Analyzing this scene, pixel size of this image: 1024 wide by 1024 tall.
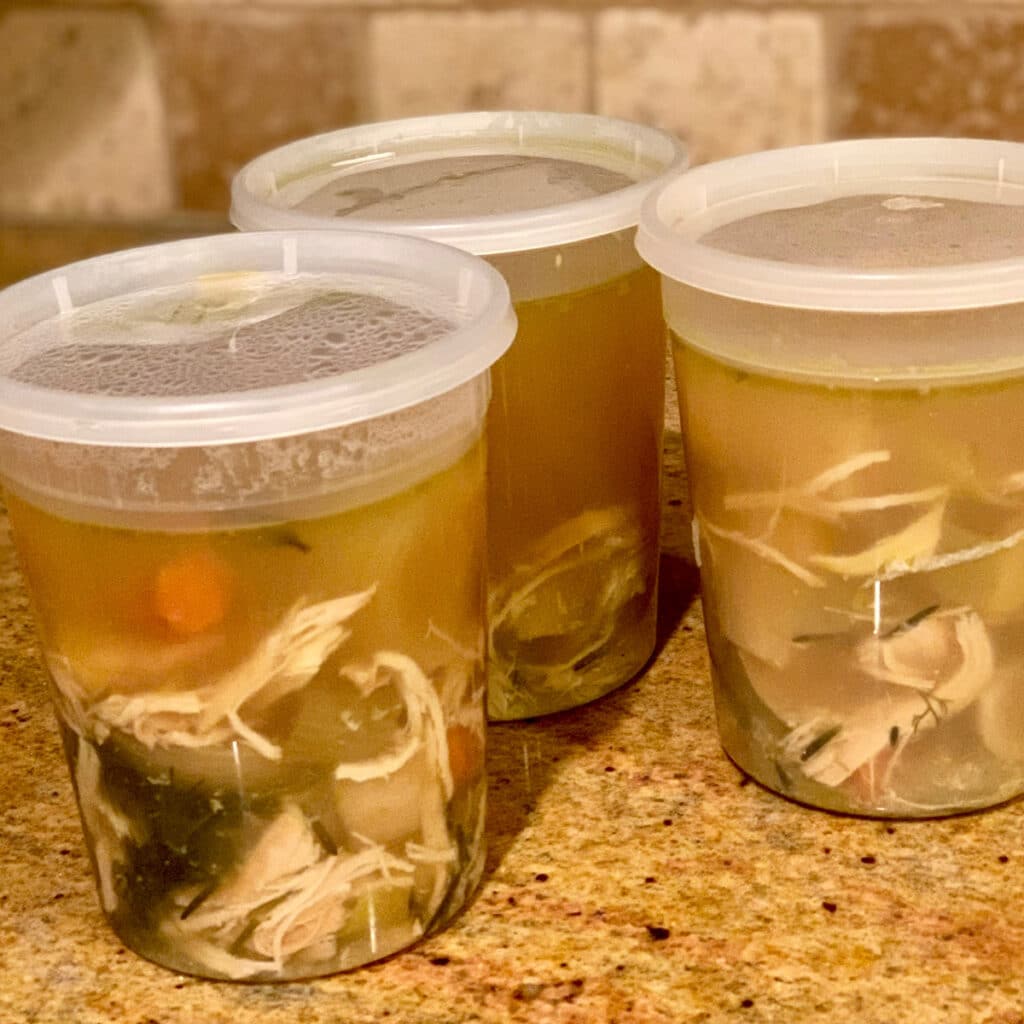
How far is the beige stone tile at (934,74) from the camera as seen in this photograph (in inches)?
57.3

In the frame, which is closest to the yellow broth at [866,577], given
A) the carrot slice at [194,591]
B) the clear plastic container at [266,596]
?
the clear plastic container at [266,596]

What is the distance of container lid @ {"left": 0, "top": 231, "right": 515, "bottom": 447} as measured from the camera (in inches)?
19.9

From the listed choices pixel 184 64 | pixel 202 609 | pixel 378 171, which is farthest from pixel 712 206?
pixel 184 64

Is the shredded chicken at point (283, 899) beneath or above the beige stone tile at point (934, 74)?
beneath

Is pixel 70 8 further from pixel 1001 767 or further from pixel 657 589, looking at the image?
pixel 1001 767

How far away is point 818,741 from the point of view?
2.17ft

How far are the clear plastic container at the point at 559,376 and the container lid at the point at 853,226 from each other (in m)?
0.04

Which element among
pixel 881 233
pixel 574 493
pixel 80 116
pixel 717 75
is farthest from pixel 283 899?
pixel 80 116

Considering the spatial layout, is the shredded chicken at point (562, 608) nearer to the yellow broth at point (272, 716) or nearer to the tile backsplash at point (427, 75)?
the yellow broth at point (272, 716)

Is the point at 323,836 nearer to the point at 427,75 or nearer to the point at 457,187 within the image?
the point at 457,187

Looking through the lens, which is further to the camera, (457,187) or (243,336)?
(457,187)

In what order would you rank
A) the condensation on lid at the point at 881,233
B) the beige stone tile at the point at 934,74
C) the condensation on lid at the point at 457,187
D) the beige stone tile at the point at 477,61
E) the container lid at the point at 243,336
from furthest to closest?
the beige stone tile at the point at 477,61 < the beige stone tile at the point at 934,74 < the condensation on lid at the point at 457,187 < the condensation on lid at the point at 881,233 < the container lid at the point at 243,336

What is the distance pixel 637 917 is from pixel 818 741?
0.11 metres

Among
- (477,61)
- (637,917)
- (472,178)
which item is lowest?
(637,917)
